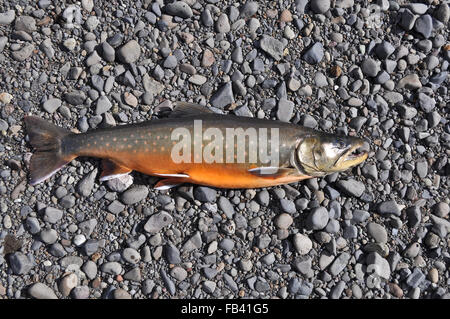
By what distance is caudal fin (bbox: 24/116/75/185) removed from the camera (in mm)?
3959

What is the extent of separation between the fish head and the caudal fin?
2.15m

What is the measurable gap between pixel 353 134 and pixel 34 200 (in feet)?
10.4

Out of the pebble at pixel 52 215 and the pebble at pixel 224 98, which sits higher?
the pebble at pixel 224 98

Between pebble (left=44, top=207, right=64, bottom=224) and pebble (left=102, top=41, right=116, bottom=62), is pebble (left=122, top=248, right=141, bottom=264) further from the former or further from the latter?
pebble (left=102, top=41, right=116, bottom=62)

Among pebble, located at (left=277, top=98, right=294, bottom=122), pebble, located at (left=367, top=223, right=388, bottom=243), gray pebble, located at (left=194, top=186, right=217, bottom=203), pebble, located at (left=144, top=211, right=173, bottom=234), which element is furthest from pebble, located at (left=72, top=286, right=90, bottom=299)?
pebble, located at (left=367, top=223, right=388, bottom=243)

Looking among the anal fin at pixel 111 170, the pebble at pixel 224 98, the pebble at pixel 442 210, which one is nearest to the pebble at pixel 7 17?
the anal fin at pixel 111 170

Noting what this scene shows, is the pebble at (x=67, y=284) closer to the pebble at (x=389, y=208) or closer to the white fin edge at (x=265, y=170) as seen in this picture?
the white fin edge at (x=265, y=170)

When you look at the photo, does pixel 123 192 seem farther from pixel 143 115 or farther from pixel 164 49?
pixel 164 49

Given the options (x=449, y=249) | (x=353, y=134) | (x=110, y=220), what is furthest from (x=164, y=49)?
(x=449, y=249)

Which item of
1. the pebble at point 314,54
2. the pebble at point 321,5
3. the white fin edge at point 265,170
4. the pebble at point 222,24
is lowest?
the white fin edge at point 265,170

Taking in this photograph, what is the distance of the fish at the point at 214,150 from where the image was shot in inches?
149

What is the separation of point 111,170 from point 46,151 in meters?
0.65

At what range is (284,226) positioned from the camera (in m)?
4.01

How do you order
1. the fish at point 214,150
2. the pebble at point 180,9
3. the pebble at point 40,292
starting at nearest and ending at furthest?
the fish at point 214,150
the pebble at point 40,292
the pebble at point 180,9
